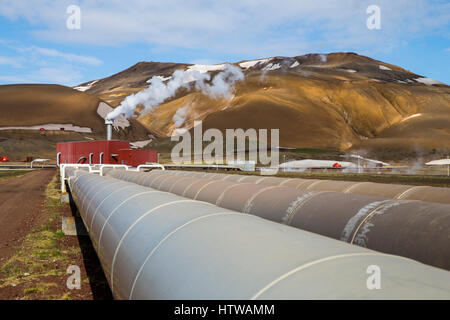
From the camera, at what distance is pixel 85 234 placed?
44.1ft

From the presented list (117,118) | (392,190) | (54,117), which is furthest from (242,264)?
(54,117)

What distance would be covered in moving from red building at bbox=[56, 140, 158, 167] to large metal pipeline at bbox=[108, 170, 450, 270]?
38.1m

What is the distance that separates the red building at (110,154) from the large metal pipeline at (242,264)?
42362mm

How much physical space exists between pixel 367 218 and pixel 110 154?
149ft

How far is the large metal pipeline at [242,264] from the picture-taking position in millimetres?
2471

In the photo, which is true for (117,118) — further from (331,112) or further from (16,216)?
(16,216)

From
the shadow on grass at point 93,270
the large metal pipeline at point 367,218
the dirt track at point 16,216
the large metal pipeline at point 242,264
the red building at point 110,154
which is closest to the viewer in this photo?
the large metal pipeline at point 242,264

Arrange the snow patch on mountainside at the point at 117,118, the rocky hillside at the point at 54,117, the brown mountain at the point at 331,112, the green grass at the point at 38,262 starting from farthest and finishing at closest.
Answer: the snow patch on mountainside at the point at 117,118, the brown mountain at the point at 331,112, the rocky hillside at the point at 54,117, the green grass at the point at 38,262

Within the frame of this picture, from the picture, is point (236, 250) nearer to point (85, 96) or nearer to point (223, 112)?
point (223, 112)

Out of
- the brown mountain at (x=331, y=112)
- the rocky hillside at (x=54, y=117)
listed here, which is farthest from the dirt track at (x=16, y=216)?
the brown mountain at (x=331, y=112)

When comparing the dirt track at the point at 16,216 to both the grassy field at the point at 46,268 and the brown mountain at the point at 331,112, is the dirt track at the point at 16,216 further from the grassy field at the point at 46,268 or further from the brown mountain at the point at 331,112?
the brown mountain at the point at 331,112

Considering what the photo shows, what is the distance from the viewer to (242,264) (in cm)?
288
